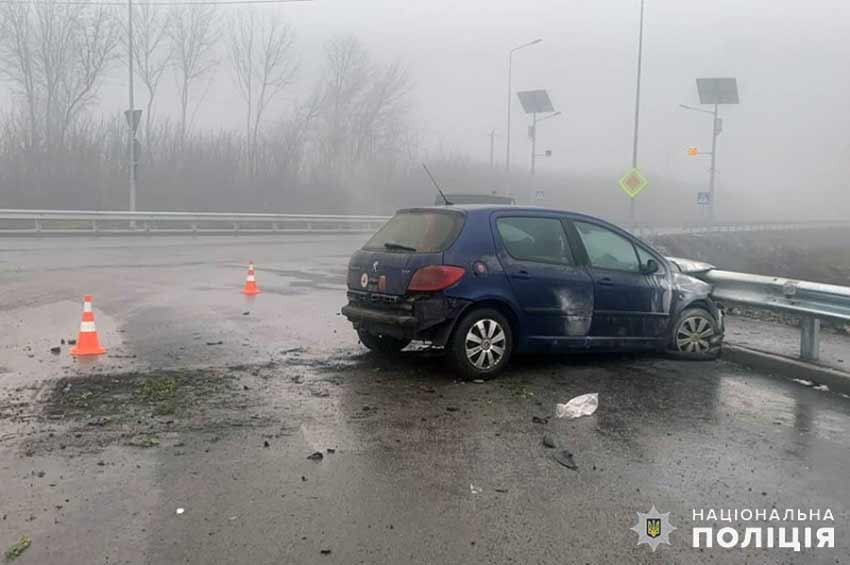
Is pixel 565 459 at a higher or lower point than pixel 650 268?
lower

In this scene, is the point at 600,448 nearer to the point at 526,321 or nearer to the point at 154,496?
the point at 526,321

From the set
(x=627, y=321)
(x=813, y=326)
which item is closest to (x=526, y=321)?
(x=627, y=321)

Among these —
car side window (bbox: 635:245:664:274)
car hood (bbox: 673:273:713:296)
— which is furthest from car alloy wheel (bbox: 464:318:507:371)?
car hood (bbox: 673:273:713:296)

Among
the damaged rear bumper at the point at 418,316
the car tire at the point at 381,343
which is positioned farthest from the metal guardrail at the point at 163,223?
the damaged rear bumper at the point at 418,316

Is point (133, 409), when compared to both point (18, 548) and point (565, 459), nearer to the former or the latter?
point (18, 548)

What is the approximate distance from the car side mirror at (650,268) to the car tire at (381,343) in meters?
→ 2.58

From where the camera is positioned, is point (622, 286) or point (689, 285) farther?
point (689, 285)

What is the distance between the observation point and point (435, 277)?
6.54m

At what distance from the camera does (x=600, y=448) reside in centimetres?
509

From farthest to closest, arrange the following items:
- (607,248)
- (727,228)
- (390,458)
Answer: (727,228) < (607,248) < (390,458)

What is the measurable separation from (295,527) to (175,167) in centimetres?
3645

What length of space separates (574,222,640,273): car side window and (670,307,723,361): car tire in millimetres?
899

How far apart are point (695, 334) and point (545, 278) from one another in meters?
2.17

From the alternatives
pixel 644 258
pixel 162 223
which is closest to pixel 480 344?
pixel 644 258
